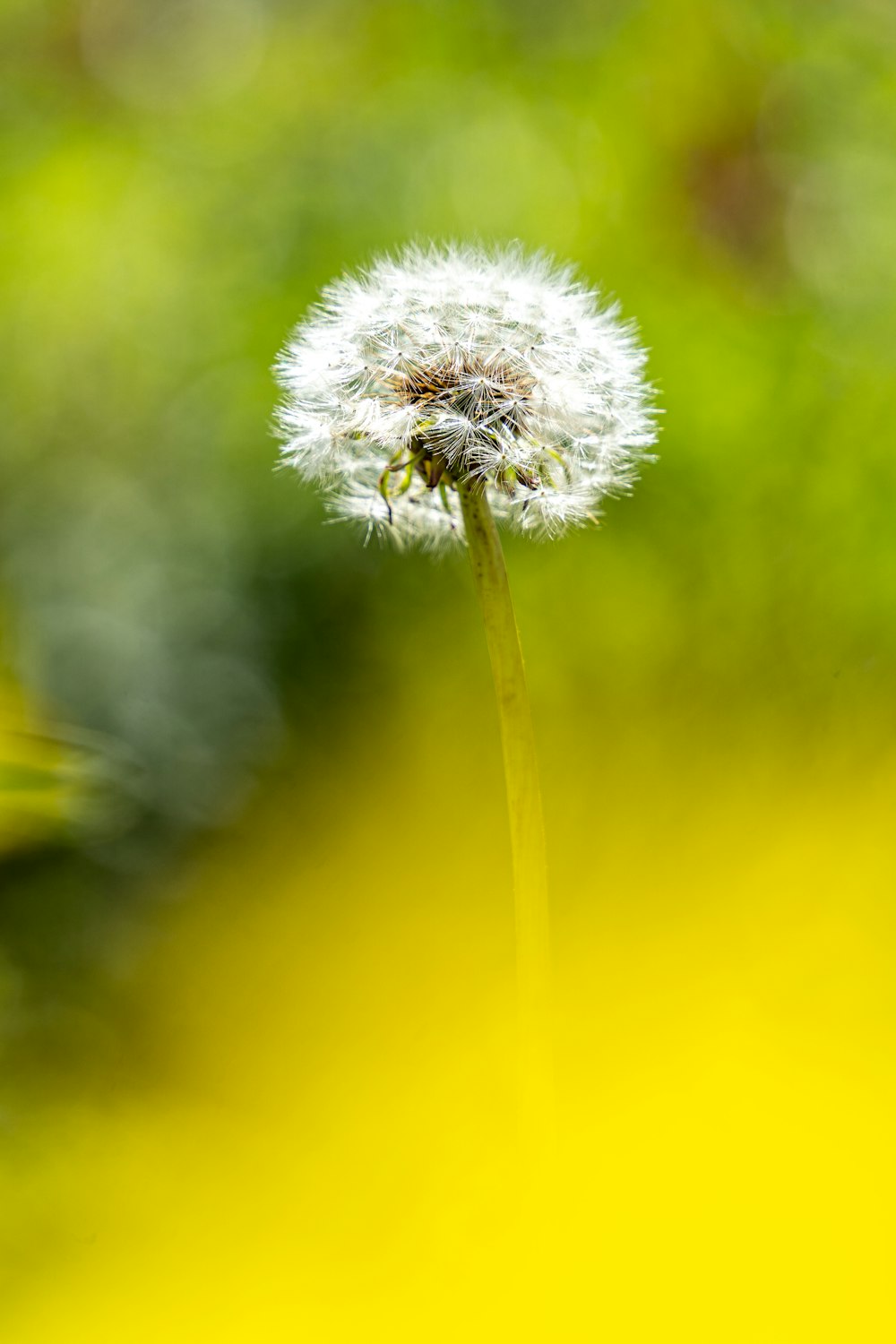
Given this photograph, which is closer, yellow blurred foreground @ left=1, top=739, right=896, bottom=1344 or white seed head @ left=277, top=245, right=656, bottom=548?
yellow blurred foreground @ left=1, top=739, right=896, bottom=1344

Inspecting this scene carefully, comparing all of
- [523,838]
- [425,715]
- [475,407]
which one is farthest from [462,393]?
[425,715]

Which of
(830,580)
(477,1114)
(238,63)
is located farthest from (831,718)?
(238,63)

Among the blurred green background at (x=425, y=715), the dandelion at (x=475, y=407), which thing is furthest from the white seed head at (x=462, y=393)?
the blurred green background at (x=425, y=715)

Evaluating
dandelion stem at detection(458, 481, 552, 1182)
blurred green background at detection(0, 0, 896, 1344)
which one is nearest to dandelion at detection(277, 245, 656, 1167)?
dandelion stem at detection(458, 481, 552, 1182)

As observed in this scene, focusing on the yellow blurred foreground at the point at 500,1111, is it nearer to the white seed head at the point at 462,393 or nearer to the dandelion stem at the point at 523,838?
the dandelion stem at the point at 523,838

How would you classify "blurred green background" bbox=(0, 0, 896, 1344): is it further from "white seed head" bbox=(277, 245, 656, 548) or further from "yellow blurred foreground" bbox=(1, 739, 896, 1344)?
"white seed head" bbox=(277, 245, 656, 548)

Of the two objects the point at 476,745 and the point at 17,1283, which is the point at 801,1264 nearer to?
the point at 17,1283

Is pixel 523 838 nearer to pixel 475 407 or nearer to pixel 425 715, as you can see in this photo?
pixel 475 407
